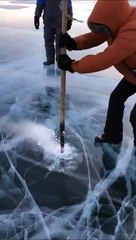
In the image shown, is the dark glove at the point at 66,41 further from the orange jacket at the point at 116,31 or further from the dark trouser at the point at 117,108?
the dark trouser at the point at 117,108

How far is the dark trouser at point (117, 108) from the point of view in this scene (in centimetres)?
261

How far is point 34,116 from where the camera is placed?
3377 mm

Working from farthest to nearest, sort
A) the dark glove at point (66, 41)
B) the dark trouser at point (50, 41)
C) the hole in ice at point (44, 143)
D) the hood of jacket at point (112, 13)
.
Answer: the dark trouser at point (50, 41), the hole in ice at point (44, 143), the dark glove at point (66, 41), the hood of jacket at point (112, 13)

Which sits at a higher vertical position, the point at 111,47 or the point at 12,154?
the point at 111,47

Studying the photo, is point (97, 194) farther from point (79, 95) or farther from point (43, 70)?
point (43, 70)

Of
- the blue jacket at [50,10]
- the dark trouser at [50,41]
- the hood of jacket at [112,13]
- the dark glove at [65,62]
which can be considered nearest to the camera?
the hood of jacket at [112,13]

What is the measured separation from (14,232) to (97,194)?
Answer: 611 millimetres

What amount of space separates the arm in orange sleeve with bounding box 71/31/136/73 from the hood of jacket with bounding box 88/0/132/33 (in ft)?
0.29

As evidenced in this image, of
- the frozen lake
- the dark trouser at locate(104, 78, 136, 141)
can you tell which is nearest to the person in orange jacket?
the dark trouser at locate(104, 78, 136, 141)

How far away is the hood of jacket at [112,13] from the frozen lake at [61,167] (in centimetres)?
103

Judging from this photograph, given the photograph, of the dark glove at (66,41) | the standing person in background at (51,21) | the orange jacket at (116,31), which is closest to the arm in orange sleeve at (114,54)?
the orange jacket at (116,31)

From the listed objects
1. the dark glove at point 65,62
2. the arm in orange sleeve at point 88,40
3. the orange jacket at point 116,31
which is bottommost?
the dark glove at point 65,62

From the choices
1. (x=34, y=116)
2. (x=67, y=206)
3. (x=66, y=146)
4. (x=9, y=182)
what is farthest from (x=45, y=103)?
(x=67, y=206)

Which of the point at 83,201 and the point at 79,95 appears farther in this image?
the point at 79,95
